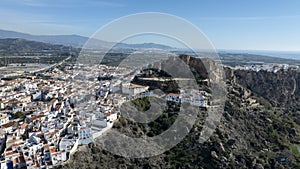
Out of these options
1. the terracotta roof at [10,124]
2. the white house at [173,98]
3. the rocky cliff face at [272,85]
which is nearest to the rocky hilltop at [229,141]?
the white house at [173,98]

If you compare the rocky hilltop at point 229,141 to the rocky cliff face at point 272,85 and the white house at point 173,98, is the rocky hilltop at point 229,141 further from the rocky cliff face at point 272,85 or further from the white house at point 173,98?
the rocky cliff face at point 272,85

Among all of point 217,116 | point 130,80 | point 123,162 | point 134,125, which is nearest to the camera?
point 123,162

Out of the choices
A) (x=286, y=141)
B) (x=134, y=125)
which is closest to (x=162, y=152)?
(x=134, y=125)

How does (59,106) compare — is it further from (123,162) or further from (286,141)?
(286,141)

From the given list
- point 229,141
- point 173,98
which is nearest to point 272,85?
point 173,98

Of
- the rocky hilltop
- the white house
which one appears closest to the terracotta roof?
the rocky hilltop

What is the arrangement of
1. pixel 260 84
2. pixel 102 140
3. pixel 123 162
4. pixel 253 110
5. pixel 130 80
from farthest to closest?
pixel 260 84 < pixel 130 80 < pixel 253 110 < pixel 102 140 < pixel 123 162

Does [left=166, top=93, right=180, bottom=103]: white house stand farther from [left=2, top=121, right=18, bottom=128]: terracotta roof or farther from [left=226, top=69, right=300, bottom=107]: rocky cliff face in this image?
[left=226, top=69, right=300, bottom=107]: rocky cliff face

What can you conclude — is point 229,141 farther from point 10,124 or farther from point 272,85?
point 272,85
